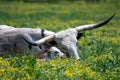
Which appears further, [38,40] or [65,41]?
[38,40]

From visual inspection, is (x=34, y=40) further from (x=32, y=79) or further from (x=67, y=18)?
(x=67, y=18)

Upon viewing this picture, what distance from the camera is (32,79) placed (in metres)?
8.22

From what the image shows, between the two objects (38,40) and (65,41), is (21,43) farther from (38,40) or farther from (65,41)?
(65,41)

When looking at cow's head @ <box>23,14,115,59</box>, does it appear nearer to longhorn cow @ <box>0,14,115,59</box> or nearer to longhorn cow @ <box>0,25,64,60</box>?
longhorn cow @ <box>0,14,115,59</box>

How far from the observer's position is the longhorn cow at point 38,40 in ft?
36.1

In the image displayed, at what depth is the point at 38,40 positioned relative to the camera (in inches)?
447

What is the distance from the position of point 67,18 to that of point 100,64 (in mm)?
13017

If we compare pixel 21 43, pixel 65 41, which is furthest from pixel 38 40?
pixel 65 41

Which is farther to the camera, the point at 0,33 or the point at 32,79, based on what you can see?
the point at 0,33

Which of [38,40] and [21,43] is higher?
[38,40]

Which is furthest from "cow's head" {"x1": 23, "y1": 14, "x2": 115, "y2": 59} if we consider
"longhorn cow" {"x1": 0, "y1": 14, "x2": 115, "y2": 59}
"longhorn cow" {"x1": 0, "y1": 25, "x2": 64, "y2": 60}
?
"longhorn cow" {"x1": 0, "y1": 25, "x2": 64, "y2": 60}

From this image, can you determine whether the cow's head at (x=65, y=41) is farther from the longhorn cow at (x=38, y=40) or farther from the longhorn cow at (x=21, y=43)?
the longhorn cow at (x=21, y=43)

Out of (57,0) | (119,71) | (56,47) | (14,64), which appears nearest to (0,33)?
(56,47)

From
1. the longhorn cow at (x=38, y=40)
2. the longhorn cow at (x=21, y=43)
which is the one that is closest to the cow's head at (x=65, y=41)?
the longhorn cow at (x=38, y=40)
